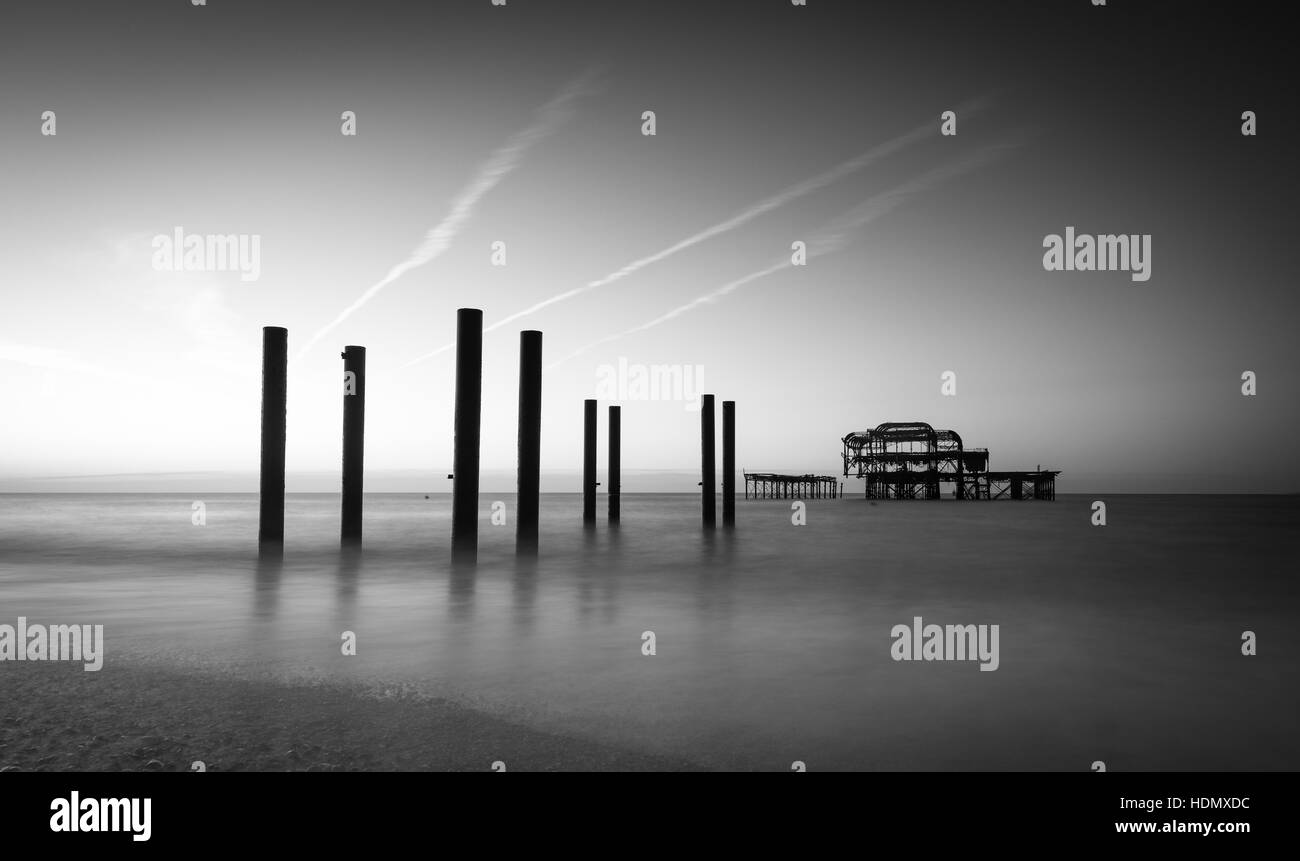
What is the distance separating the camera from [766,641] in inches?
299

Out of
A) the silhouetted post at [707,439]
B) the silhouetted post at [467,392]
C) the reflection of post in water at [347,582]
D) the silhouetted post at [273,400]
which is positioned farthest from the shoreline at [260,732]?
the silhouetted post at [707,439]

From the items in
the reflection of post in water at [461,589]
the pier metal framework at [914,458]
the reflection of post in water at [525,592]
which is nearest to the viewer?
the reflection of post in water at [525,592]

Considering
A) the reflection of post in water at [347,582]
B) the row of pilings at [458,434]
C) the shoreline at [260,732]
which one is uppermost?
the row of pilings at [458,434]

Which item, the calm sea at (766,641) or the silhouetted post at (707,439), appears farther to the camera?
the silhouetted post at (707,439)

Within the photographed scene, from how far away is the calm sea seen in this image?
4566mm

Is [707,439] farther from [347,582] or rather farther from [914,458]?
[914,458]

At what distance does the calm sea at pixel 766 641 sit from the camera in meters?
4.57

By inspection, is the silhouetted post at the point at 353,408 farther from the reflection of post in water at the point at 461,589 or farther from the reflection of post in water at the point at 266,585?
the reflection of post in water at the point at 461,589

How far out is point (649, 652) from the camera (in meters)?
7.09

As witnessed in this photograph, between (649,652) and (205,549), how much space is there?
1639cm

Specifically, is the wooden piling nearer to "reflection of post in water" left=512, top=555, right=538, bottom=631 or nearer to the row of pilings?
the row of pilings

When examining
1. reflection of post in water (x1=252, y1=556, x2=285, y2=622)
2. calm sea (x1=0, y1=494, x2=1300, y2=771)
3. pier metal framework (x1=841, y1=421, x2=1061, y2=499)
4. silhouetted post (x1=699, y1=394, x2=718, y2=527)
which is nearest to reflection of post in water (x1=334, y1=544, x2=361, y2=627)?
calm sea (x1=0, y1=494, x2=1300, y2=771)
